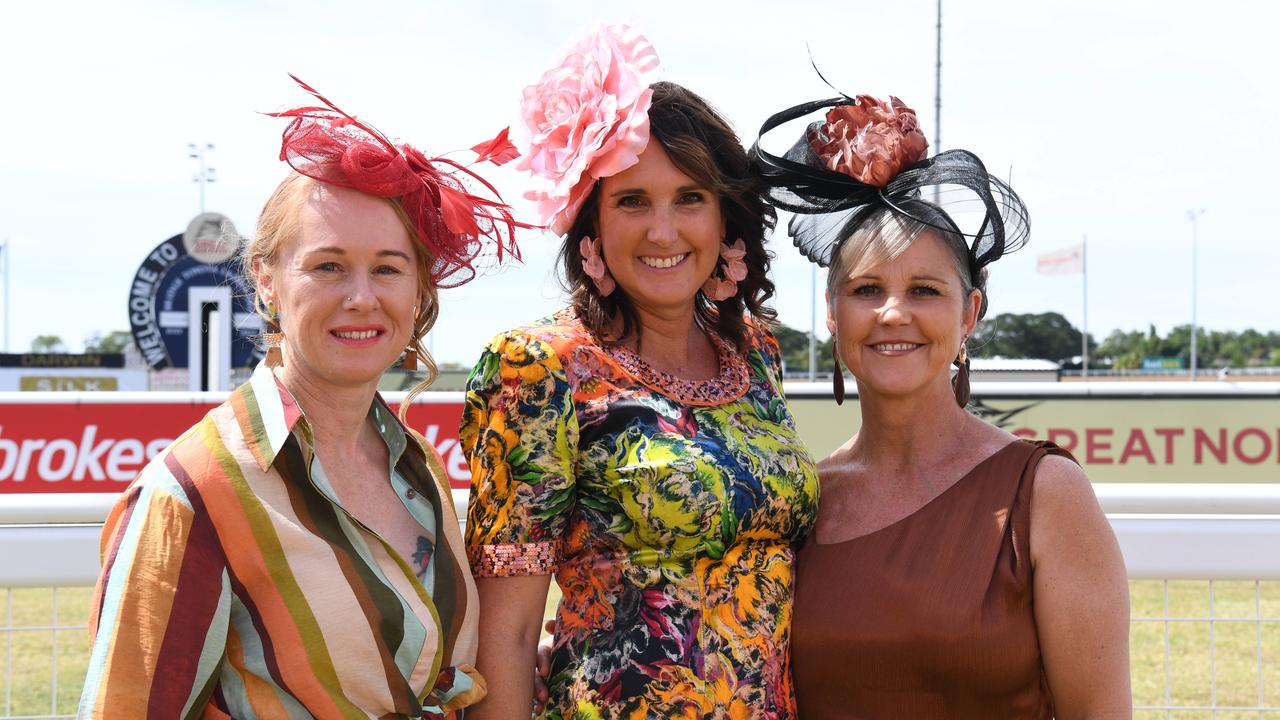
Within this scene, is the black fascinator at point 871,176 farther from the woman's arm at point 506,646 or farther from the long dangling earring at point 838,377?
the woman's arm at point 506,646

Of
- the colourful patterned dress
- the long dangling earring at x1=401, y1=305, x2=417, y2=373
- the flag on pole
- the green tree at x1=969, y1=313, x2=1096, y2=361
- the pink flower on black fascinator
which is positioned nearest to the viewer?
the colourful patterned dress

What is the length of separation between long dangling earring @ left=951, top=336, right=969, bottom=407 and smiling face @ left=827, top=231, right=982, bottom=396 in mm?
90

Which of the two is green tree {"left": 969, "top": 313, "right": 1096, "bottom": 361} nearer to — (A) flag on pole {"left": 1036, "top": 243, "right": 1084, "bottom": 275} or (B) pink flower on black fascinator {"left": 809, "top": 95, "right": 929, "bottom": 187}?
(A) flag on pole {"left": 1036, "top": 243, "right": 1084, "bottom": 275}

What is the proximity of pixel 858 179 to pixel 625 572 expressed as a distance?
3.28 ft

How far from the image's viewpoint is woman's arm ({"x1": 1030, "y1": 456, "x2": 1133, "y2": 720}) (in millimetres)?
2094

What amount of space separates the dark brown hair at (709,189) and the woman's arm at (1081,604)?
0.77 meters

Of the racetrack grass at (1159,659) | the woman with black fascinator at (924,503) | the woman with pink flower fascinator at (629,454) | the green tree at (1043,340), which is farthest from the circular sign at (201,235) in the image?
the green tree at (1043,340)

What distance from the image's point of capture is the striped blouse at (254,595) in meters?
1.62

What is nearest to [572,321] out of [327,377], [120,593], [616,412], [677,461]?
[616,412]

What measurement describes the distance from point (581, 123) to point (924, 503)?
108 cm

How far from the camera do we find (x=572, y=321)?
231 cm

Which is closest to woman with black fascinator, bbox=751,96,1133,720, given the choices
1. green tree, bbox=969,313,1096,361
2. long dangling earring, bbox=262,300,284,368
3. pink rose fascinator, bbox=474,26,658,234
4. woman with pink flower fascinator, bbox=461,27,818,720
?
woman with pink flower fascinator, bbox=461,27,818,720

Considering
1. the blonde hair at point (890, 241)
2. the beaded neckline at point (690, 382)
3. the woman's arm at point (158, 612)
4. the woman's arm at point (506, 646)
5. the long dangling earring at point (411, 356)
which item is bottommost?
the woman's arm at point (506, 646)

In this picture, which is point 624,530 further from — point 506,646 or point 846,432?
point 846,432
